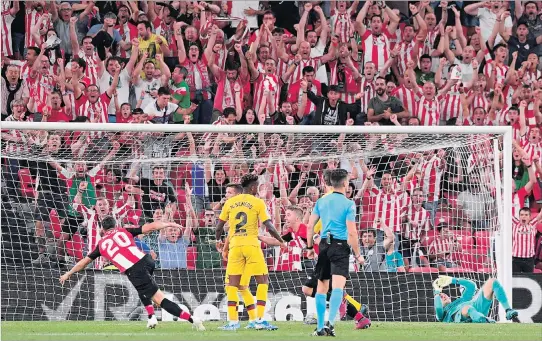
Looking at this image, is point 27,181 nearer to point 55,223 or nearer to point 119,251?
point 55,223

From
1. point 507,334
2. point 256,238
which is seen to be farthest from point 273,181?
point 507,334

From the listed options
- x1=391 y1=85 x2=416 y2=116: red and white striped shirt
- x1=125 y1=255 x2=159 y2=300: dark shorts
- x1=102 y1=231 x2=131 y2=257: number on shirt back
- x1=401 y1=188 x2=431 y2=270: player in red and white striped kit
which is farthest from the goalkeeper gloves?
x1=391 y1=85 x2=416 y2=116: red and white striped shirt

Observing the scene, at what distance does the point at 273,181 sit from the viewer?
1592 cm

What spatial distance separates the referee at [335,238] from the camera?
413 inches

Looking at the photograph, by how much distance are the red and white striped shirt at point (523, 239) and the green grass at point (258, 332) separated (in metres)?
3.62

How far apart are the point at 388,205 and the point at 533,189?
301 cm

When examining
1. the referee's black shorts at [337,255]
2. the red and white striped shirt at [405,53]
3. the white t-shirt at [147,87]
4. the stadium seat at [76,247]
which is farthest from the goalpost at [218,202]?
the referee's black shorts at [337,255]

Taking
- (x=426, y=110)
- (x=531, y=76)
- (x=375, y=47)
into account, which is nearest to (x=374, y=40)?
(x=375, y=47)

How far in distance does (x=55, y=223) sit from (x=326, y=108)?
5.06 metres

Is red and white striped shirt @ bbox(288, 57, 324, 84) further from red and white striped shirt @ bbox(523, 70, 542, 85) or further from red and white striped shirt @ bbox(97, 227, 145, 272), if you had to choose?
red and white striped shirt @ bbox(97, 227, 145, 272)

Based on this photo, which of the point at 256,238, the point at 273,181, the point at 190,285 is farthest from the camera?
the point at 273,181

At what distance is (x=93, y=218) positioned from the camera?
15484 mm

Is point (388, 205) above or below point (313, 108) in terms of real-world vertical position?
below

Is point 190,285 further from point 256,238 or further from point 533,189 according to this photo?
point 533,189
